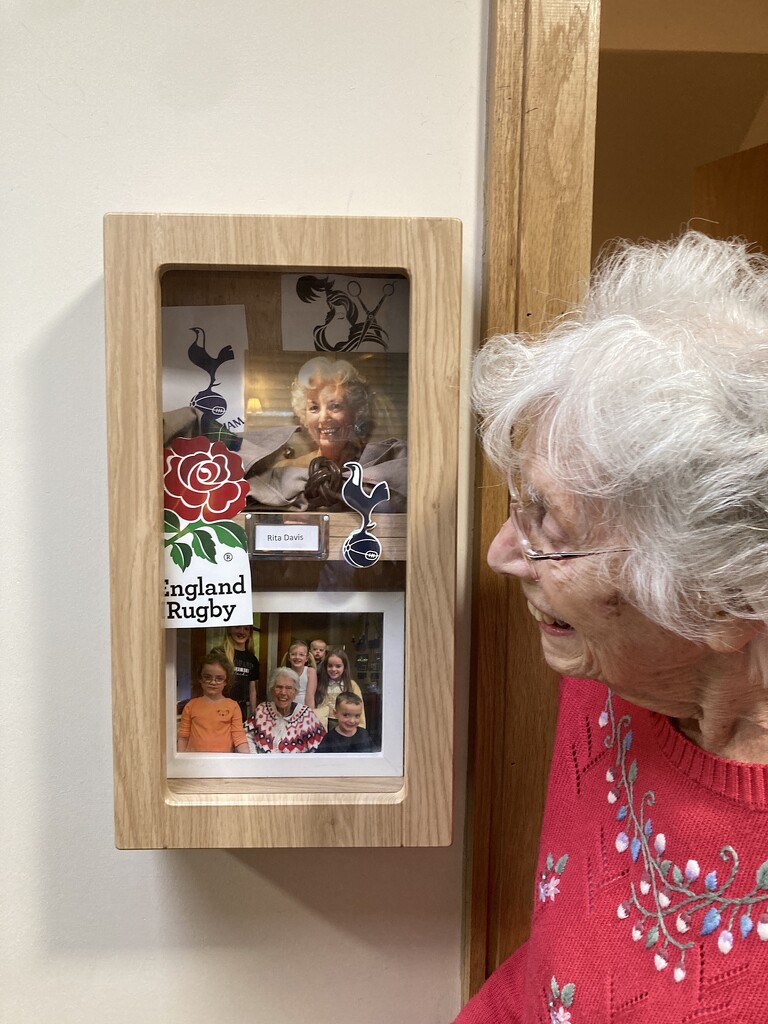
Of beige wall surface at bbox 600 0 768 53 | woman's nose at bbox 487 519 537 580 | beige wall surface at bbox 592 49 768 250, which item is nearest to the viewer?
woman's nose at bbox 487 519 537 580

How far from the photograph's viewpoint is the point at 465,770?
103 centimetres

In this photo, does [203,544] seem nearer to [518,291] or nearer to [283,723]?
[283,723]

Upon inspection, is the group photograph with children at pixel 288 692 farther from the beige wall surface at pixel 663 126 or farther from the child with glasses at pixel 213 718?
the beige wall surface at pixel 663 126

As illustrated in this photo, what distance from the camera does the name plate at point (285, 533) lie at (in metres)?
0.83

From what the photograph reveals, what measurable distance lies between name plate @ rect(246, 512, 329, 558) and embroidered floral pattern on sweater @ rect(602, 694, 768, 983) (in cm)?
37

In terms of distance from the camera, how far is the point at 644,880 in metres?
0.71

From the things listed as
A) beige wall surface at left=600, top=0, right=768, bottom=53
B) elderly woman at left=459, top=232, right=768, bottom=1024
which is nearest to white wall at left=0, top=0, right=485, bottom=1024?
elderly woman at left=459, top=232, right=768, bottom=1024

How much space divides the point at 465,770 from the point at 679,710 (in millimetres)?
408

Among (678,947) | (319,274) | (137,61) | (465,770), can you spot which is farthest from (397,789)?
(137,61)

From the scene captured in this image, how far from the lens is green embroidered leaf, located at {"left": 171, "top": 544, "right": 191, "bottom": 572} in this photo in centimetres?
82

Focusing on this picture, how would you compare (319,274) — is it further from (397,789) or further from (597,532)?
(397,789)

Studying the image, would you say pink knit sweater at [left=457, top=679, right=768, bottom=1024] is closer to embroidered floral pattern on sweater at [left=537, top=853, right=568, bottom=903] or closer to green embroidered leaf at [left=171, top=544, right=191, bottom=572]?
embroidered floral pattern on sweater at [left=537, top=853, right=568, bottom=903]

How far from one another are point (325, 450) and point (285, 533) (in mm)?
98

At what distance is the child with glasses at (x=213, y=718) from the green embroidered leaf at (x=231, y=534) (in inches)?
5.2
